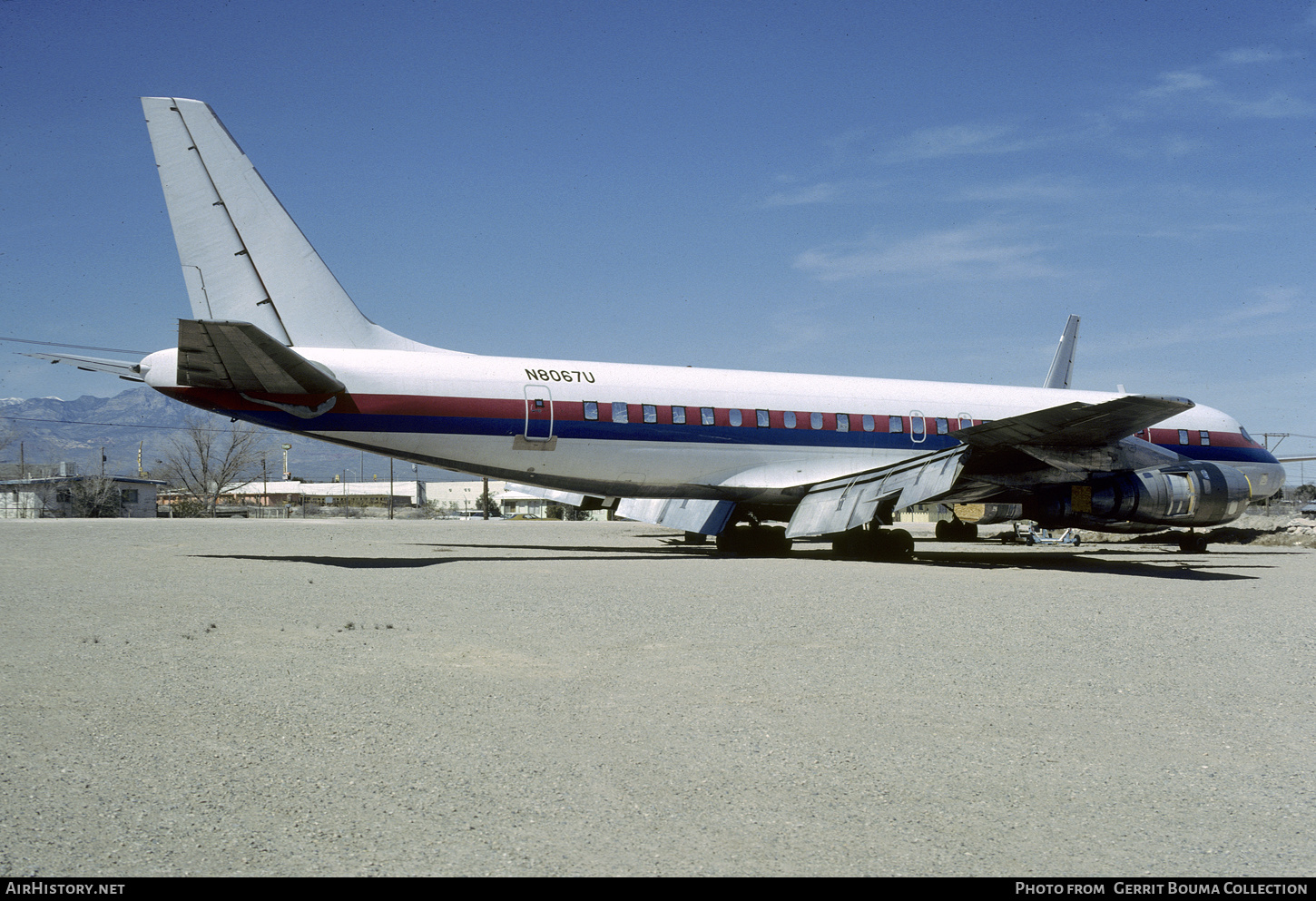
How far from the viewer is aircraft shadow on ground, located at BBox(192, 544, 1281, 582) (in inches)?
579

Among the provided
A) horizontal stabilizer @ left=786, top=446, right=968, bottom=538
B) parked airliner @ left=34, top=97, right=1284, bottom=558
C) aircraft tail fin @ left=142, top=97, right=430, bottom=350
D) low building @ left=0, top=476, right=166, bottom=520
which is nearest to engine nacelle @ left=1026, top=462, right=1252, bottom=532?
parked airliner @ left=34, top=97, right=1284, bottom=558

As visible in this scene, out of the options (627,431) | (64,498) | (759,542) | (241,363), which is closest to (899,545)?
(759,542)

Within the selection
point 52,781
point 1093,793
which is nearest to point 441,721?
point 52,781

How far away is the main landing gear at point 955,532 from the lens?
90.8ft

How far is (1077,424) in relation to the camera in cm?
1484

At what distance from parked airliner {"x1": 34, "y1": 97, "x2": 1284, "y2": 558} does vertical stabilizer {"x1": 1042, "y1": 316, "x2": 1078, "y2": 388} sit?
14298 millimetres

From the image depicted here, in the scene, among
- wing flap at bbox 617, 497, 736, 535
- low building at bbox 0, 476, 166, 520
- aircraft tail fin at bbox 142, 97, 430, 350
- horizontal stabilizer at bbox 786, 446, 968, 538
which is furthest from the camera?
low building at bbox 0, 476, 166, 520

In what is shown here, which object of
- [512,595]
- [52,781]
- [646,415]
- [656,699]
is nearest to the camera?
[52,781]

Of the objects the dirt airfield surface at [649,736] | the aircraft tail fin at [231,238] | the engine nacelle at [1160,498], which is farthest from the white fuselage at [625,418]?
the dirt airfield surface at [649,736]

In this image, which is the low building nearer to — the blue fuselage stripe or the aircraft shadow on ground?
the aircraft shadow on ground

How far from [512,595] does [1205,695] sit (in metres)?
6.83

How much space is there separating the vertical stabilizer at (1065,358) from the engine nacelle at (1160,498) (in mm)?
16942
